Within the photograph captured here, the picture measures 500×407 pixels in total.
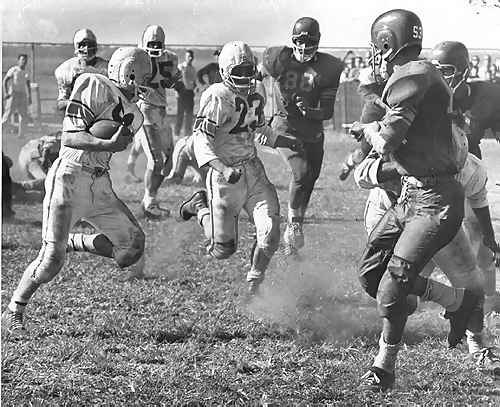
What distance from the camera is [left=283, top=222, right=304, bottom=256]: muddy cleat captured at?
689 cm

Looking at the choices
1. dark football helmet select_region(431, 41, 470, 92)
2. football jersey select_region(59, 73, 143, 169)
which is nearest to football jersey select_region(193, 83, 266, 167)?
football jersey select_region(59, 73, 143, 169)

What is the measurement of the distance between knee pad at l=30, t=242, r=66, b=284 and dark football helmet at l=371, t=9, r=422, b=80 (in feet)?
6.40

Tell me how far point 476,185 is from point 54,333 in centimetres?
241

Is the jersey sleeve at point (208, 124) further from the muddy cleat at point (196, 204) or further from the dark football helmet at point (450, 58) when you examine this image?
the dark football helmet at point (450, 58)

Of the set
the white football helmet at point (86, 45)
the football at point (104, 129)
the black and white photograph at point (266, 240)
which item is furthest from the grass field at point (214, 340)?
the white football helmet at point (86, 45)

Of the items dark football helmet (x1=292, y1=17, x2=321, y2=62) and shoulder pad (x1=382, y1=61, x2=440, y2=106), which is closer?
shoulder pad (x1=382, y1=61, x2=440, y2=106)

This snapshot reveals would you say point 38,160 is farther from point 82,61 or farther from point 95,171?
point 95,171

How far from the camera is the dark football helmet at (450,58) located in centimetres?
467

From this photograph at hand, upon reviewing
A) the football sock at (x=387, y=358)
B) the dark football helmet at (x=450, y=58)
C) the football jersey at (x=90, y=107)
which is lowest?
the football sock at (x=387, y=358)

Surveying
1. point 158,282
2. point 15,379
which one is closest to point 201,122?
point 158,282

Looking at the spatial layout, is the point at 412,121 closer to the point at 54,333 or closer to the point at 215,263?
the point at 54,333

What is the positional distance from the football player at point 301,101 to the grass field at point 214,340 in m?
0.49

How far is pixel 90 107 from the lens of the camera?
4469 millimetres

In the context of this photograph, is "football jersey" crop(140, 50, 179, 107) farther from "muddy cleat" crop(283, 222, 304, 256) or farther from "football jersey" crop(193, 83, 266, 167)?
"football jersey" crop(193, 83, 266, 167)
